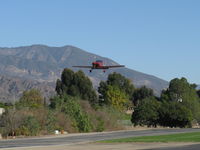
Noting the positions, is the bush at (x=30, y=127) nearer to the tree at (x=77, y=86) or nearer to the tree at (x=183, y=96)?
the tree at (x=183, y=96)

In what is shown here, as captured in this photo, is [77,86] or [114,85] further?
[114,85]

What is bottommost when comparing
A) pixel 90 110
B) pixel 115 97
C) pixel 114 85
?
pixel 90 110

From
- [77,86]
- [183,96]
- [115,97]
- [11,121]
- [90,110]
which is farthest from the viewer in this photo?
[77,86]

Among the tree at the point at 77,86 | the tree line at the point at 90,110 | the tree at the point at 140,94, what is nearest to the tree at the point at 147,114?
the tree line at the point at 90,110

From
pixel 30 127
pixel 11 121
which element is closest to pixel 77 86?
pixel 30 127

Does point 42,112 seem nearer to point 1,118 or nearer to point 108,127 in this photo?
point 1,118

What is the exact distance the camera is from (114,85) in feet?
468

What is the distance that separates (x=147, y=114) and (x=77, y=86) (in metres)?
40.0

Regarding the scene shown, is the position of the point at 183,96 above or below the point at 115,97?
below

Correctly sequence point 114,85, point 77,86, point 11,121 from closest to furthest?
1. point 11,121
2. point 77,86
3. point 114,85

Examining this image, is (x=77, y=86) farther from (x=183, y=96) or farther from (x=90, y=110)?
(x=90, y=110)

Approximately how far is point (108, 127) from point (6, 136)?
22477 mm

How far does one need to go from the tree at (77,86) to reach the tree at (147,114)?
110 feet

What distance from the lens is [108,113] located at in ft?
269
